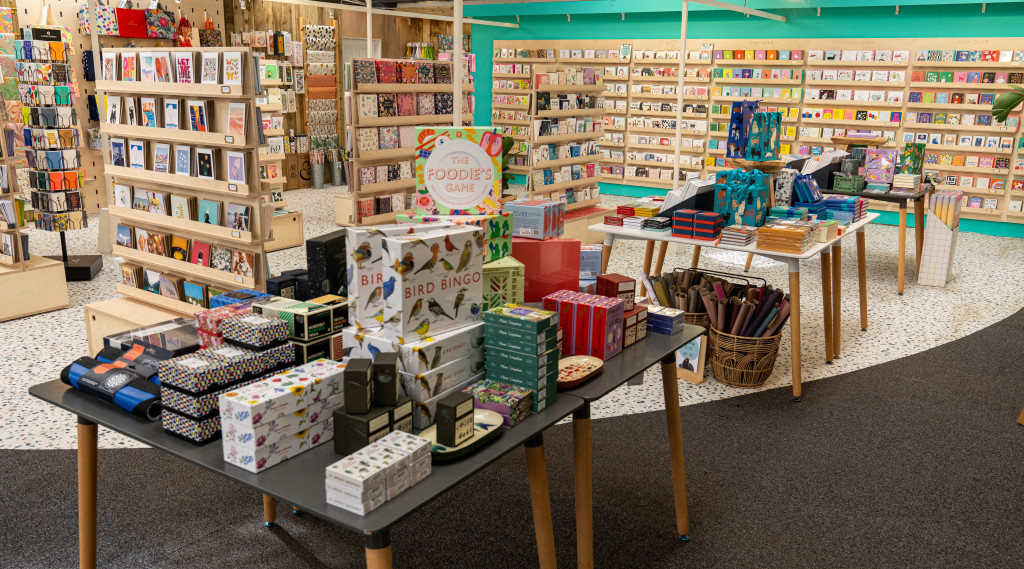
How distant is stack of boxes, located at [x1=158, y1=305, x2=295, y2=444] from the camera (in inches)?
72.9

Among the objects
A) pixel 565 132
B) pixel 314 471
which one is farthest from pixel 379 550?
pixel 565 132

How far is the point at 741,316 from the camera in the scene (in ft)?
14.6

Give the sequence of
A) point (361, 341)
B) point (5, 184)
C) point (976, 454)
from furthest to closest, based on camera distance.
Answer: point (5, 184)
point (976, 454)
point (361, 341)

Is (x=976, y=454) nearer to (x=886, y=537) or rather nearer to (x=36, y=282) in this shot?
(x=886, y=537)

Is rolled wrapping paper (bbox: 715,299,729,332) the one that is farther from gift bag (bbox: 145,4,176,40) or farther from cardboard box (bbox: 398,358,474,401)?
gift bag (bbox: 145,4,176,40)

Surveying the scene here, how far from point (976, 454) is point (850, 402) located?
736mm

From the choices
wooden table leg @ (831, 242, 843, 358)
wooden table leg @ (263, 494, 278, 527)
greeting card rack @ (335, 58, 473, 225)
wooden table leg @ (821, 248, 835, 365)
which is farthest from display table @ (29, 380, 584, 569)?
greeting card rack @ (335, 58, 473, 225)

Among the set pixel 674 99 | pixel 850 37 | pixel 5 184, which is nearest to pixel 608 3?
pixel 674 99

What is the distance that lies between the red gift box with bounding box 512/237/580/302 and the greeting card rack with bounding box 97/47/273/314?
2162 mm

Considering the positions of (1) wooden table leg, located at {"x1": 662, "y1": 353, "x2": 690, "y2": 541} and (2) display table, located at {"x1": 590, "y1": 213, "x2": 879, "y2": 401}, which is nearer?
(1) wooden table leg, located at {"x1": 662, "y1": 353, "x2": 690, "y2": 541}

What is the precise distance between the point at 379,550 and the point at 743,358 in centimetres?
342

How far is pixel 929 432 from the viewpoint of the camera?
Answer: 4035 mm

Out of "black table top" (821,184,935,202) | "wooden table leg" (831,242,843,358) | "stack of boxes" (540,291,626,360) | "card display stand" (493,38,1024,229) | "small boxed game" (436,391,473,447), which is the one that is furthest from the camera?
"card display stand" (493,38,1024,229)

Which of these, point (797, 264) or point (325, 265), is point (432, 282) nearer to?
point (325, 265)
